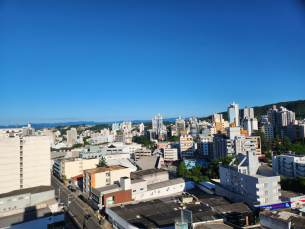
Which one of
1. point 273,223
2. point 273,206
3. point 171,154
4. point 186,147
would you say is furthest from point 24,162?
point 186,147

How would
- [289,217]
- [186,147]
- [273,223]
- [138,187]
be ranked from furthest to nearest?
[186,147] < [138,187] < [273,223] < [289,217]

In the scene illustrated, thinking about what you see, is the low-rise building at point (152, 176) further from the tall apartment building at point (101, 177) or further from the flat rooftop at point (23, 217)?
→ the flat rooftop at point (23, 217)

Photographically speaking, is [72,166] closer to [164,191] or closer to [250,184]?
[164,191]

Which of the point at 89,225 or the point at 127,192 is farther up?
the point at 127,192

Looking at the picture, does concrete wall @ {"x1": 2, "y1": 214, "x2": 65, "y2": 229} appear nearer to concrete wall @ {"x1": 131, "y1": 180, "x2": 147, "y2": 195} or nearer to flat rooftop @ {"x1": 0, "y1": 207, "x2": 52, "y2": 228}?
flat rooftop @ {"x1": 0, "y1": 207, "x2": 52, "y2": 228}

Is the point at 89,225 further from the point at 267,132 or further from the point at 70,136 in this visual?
the point at 70,136

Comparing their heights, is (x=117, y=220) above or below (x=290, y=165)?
below

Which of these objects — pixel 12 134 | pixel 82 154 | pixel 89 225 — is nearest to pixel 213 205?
pixel 89 225
